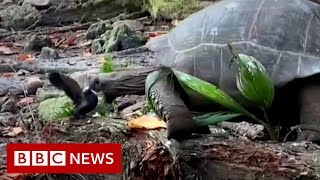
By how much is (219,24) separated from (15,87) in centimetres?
236

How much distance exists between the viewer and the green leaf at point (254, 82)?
2793 millimetres

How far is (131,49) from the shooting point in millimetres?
6184

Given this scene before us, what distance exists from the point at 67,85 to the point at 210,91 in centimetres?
78

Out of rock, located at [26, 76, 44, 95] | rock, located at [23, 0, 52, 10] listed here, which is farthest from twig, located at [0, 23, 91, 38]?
rock, located at [26, 76, 44, 95]

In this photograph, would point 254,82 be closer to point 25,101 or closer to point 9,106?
point 9,106

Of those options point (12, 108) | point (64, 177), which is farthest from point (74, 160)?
point (12, 108)

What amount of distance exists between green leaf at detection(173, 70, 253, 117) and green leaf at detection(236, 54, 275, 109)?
0.06 metres

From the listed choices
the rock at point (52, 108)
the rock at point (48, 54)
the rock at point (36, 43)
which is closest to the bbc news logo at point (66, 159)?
the rock at point (52, 108)

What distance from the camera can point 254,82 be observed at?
9.24ft

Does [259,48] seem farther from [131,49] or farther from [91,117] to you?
[131,49]

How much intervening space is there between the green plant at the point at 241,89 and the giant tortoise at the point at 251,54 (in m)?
0.08

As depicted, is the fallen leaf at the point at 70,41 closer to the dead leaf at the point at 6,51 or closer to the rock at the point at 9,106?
the dead leaf at the point at 6,51

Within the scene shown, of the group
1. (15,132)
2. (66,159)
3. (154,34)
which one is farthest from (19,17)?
(66,159)

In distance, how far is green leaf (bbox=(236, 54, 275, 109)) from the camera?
2.79 meters
